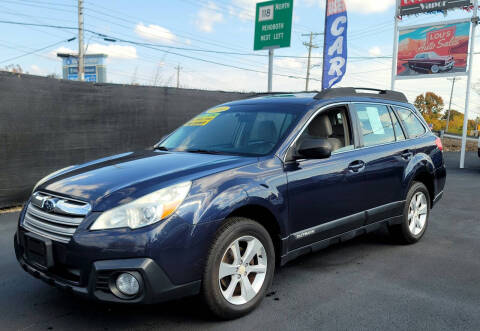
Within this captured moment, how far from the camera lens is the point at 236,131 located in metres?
3.98

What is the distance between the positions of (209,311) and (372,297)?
1435 mm

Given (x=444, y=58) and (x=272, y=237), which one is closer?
(x=272, y=237)

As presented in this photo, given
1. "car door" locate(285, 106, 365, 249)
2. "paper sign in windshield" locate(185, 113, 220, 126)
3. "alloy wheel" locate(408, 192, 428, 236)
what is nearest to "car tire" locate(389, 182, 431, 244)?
"alloy wheel" locate(408, 192, 428, 236)

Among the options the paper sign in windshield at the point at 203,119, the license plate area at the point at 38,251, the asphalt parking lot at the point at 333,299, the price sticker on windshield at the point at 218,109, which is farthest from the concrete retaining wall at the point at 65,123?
the license plate area at the point at 38,251

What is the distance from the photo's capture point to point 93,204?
2715 millimetres

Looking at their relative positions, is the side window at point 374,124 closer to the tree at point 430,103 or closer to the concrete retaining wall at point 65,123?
the concrete retaining wall at point 65,123

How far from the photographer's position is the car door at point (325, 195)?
3.48 meters

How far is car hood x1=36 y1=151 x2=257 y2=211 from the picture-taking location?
276 cm

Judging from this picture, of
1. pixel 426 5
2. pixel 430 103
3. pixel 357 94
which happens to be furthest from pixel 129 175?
pixel 430 103

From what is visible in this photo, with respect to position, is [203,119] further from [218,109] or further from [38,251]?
[38,251]

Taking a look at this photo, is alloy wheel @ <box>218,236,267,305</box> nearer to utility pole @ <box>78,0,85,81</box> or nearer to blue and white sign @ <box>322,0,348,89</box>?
blue and white sign @ <box>322,0,348,89</box>

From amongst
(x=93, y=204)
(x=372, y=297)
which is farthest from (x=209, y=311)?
(x=372, y=297)

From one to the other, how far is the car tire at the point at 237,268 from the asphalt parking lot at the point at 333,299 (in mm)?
114

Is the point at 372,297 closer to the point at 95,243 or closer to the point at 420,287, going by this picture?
the point at 420,287
